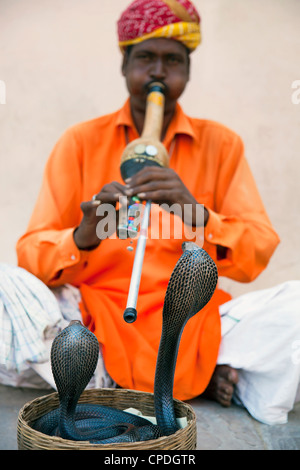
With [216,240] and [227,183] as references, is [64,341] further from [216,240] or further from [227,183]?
[227,183]

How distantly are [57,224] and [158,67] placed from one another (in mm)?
736

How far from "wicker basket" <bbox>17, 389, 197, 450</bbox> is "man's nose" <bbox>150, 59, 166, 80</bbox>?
1.23m

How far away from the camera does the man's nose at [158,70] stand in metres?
2.42

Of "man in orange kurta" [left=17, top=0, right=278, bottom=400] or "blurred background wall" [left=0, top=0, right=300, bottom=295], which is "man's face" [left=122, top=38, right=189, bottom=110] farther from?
"blurred background wall" [left=0, top=0, right=300, bottom=295]

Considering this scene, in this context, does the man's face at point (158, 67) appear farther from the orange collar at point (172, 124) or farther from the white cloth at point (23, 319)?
the white cloth at point (23, 319)

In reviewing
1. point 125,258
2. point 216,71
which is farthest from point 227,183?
point 216,71

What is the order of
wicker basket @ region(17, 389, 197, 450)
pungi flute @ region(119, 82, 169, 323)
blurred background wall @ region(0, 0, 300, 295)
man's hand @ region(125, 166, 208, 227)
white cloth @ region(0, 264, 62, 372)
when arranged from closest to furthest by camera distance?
wicker basket @ region(17, 389, 197, 450) → pungi flute @ region(119, 82, 169, 323) → man's hand @ region(125, 166, 208, 227) → white cloth @ region(0, 264, 62, 372) → blurred background wall @ region(0, 0, 300, 295)

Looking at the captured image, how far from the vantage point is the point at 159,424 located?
1.43 m

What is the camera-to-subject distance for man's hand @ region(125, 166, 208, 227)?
6.47 ft

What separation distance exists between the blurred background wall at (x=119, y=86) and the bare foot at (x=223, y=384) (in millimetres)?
1227

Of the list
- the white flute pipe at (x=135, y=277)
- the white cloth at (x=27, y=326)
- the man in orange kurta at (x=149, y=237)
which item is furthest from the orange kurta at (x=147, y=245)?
the white flute pipe at (x=135, y=277)

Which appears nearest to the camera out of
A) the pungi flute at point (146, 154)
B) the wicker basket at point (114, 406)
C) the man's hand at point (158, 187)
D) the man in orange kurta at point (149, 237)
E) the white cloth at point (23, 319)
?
the wicker basket at point (114, 406)

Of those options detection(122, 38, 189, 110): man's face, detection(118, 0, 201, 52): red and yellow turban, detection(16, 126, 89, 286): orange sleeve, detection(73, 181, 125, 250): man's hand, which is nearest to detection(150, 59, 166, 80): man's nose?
detection(122, 38, 189, 110): man's face

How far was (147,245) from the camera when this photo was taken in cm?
250
